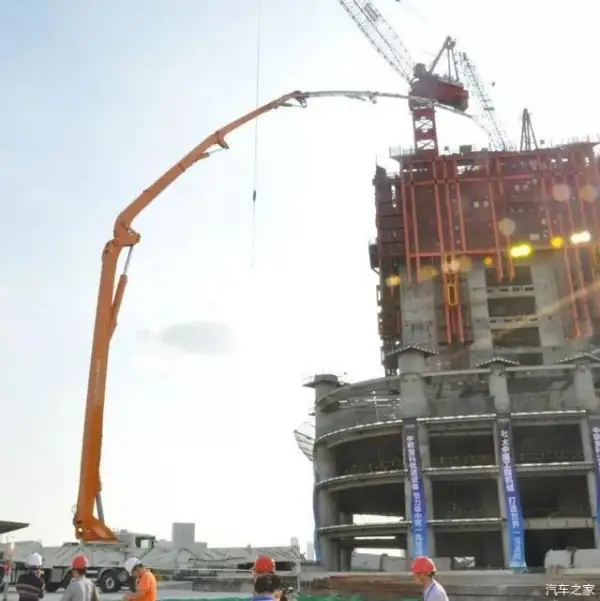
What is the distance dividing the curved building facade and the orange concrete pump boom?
1167 inches

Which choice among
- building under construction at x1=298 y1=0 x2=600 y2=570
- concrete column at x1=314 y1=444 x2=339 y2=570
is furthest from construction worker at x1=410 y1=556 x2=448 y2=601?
concrete column at x1=314 y1=444 x2=339 y2=570

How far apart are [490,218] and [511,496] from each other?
3748 centimetres

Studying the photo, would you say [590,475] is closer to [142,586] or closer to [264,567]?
[142,586]

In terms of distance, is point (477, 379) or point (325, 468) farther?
point (325, 468)

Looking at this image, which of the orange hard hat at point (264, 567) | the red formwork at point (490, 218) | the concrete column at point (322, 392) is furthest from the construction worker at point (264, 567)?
the red formwork at point (490, 218)

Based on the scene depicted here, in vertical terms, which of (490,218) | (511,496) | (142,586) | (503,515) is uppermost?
(490,218)

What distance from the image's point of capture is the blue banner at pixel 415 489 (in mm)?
54344

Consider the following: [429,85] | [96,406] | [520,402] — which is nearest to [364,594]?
[96,406]

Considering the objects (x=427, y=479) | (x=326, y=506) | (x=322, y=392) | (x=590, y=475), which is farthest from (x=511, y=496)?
(x=322, y=392)

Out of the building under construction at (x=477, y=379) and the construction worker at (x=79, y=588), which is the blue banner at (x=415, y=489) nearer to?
the building under construction at (x=477, y=379)

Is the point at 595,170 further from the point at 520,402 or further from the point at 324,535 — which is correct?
the point at 324,535

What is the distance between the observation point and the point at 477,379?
62.9 meters

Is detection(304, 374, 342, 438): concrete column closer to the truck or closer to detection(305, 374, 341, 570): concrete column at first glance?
detection(305, 374, 341, 570): concrete column

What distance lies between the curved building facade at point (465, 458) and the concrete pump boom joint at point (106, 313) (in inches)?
1105
